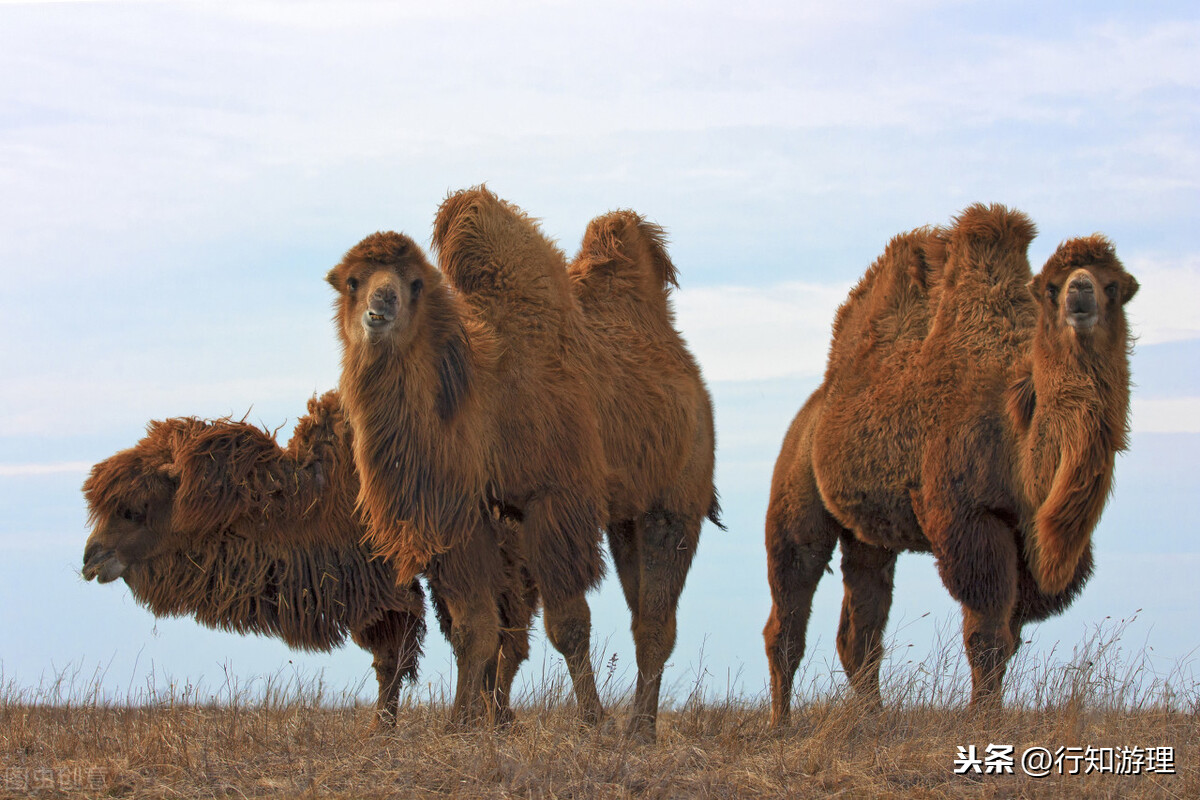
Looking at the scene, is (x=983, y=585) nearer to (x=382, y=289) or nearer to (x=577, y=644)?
(x=577, y=644)

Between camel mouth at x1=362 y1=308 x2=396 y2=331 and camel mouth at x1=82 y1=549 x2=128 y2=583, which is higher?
camel mouth at x1=362 y1=308 x2=396 y2=331

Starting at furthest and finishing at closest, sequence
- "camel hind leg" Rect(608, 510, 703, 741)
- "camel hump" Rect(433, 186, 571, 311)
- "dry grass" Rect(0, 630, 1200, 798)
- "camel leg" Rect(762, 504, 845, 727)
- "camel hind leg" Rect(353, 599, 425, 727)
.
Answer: "camel leg" Rect(762, 504, 845, 727), "camel hind leg" Rect(353, 599, 425, 727), "camel hind leg" Rect(608, 510, 703, 741), "camel hump" Rect(433, 186, 571, 311), "dry grass" Rect(0, 630, 1200, 798)

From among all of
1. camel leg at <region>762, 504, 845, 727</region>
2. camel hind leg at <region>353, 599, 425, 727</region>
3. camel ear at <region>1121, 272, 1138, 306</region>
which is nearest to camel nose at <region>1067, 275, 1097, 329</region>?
camel ear at <region>1121, 272, 1138, 306</region>

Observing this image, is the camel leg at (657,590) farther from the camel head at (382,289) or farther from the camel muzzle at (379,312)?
the camel muzzle at (379,312)

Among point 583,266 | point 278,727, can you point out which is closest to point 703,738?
point 278,727

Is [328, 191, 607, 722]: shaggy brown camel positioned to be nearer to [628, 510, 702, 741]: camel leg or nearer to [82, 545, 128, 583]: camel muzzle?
[628, 510, 702, 741]: camel leg

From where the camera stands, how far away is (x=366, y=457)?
303 inches

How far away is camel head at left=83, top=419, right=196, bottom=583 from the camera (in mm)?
9383

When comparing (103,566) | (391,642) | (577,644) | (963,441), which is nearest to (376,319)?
(577,644)

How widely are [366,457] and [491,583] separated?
103cm

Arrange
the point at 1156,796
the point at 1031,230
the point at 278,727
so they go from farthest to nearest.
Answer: the point at 1031,230, the point at 278,727, the point at 1156,796

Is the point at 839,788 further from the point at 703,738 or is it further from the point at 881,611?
the point at 881,611

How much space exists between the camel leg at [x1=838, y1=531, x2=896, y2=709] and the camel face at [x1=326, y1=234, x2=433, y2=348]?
13.5 ft

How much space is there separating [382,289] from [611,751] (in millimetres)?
2751
